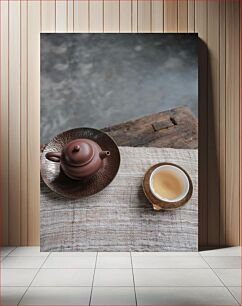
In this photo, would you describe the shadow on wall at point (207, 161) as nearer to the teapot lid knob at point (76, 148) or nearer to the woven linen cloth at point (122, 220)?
the woven linen cloth at point (122, 220)

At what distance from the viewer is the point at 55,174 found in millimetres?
Answer: 4039

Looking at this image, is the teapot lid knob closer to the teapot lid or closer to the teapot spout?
the teapot lid

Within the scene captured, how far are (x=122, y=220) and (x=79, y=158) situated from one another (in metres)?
0.61

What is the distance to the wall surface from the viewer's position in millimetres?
4188

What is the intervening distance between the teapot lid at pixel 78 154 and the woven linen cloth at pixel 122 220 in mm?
277

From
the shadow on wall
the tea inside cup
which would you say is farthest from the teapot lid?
the shadow on wall

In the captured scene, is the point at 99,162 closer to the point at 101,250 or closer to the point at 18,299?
the point at 101,250

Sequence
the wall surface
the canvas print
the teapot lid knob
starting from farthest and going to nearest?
1. the wall surface
2. the canvas print
3. the teapot lid knob

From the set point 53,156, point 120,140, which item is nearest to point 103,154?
point 120,140

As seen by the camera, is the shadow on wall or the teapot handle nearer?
the teapot handle

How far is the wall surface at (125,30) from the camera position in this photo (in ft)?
13.7

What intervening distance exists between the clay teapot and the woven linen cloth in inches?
7.7

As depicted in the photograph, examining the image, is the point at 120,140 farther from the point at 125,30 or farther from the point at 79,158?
the point at 125,30

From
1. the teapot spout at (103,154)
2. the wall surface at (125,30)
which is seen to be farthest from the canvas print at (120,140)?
the wall surface at (125,30)
